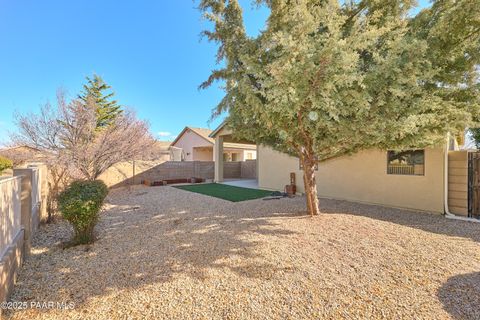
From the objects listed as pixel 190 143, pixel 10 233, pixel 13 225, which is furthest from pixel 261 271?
pixel 190 143

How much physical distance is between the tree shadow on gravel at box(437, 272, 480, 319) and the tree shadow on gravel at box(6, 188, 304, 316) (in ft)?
6.60

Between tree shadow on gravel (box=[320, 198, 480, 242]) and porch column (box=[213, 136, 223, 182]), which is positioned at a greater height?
porch column (box=[213, 136, 223, 182])

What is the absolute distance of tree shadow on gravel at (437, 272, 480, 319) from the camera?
243 cm

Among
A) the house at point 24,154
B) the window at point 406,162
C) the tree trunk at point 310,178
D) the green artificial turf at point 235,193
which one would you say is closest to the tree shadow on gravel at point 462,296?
the tree trunk at point 310,178

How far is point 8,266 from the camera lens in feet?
9.14

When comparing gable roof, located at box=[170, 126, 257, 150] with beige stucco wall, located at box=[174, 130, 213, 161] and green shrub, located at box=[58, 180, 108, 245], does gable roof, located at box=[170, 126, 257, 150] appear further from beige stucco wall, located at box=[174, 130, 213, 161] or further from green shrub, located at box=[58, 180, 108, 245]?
green shrub, located at box=[58, 180, 108, 245]

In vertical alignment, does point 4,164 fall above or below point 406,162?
below

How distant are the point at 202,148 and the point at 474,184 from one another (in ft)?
71.1

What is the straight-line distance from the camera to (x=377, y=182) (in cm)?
823

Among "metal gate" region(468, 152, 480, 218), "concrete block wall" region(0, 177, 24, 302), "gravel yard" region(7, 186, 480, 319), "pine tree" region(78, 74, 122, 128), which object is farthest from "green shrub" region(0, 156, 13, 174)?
"metal gate" region(468, 152, 480, 218)

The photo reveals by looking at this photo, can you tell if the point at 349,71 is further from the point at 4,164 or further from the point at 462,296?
the point at 4,164

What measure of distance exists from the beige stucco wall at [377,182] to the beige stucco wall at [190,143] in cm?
1417

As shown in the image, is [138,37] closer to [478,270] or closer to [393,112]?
[393,112]

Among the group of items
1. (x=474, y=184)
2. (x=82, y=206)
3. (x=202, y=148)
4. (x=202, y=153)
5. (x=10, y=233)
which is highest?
(x=202, y=148)
